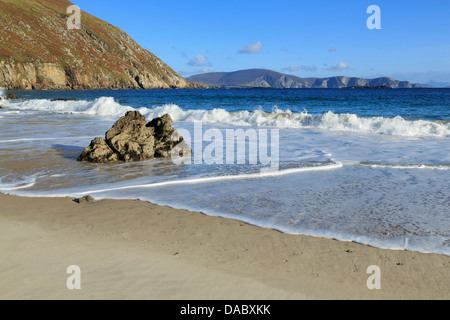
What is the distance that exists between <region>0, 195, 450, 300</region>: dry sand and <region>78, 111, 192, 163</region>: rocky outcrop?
170 inches

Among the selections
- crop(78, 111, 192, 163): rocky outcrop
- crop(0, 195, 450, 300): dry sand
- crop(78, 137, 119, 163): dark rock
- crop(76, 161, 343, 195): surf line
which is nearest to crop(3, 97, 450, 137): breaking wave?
crop(76, 161, 343, 195): surf line

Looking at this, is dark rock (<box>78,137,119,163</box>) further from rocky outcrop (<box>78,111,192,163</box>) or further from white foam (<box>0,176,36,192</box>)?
white foam (<box>0,176,36,192</box>)

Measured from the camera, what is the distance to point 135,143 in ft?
31.1

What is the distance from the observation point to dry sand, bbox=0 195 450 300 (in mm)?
2979

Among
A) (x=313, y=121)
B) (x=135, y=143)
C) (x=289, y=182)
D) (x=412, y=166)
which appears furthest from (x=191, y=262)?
(x=313, y=121)

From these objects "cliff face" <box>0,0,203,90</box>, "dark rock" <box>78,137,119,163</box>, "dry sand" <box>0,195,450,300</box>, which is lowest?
"dry sand" <box>0,195,450,300</box>

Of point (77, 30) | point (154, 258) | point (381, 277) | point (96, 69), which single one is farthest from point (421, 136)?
point (77, 30)

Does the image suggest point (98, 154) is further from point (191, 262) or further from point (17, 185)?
point (191, 262)

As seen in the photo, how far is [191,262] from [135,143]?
648 centimetres

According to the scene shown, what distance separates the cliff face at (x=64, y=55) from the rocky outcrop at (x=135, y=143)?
271 ft

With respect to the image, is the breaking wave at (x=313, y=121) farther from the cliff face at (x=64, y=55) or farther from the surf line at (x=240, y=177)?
the cliff face at (x=64, y=55)

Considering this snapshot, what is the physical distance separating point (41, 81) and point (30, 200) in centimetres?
9340

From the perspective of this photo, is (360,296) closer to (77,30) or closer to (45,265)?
(45,265)

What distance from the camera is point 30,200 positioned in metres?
5.67
